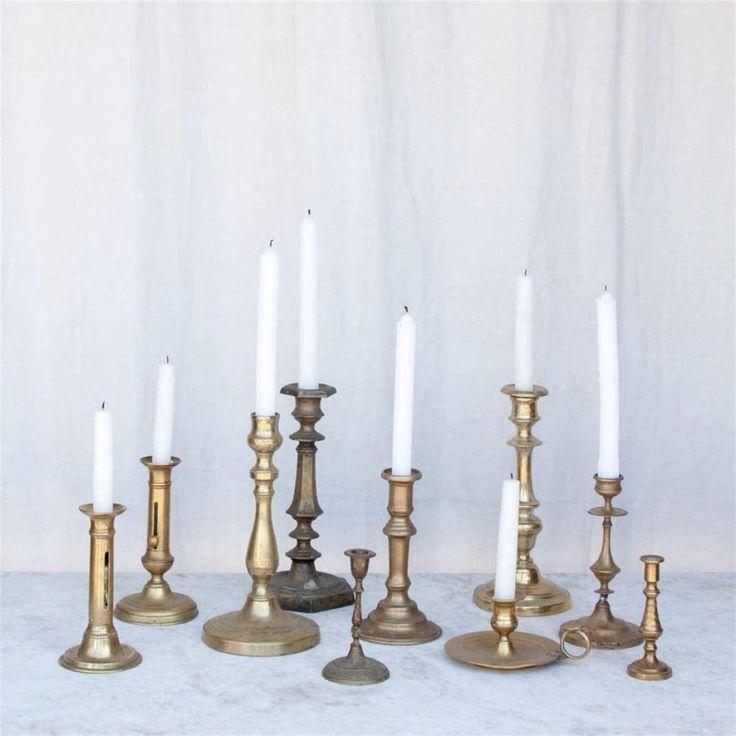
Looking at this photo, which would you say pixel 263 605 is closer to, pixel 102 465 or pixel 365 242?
pixel 102 465

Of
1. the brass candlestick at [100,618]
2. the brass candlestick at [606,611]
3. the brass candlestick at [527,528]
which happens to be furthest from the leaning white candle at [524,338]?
the brass candlestick at [100,618]

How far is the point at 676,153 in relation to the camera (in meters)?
1.40

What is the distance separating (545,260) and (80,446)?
52 centimetres

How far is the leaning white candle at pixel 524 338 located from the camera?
1.21 m

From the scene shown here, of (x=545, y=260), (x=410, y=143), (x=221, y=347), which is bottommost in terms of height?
(x=221, y=347)

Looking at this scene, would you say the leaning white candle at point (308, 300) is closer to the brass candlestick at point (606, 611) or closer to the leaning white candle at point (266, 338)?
the leaning white candle at point (266, 338)

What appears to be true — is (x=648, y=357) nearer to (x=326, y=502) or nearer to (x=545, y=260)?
(x=545, y=260)

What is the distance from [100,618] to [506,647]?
323mm

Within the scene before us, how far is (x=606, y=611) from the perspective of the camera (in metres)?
1.16

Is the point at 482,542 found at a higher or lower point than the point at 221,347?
lower

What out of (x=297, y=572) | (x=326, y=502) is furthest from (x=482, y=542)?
(x=297, y=572)

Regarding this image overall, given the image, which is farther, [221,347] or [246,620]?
[221,347]

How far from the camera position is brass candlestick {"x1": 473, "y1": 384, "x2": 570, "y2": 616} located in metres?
1.21

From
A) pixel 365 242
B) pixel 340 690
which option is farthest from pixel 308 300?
pixel 340 690
